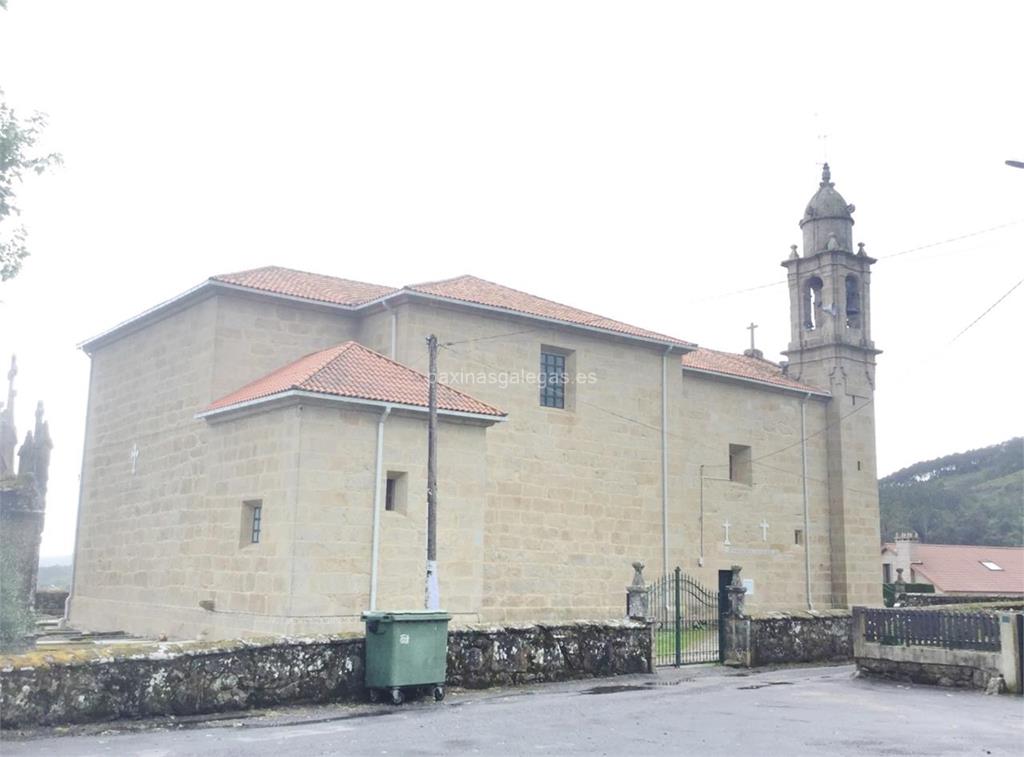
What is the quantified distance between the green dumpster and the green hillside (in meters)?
58.4

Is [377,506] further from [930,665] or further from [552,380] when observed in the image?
[930,665]

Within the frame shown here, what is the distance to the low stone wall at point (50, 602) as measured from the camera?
27875mm

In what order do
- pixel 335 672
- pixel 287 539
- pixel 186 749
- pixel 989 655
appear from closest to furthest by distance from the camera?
pixel 186 749 → pixel 335 672 → pixel 989 655 → pixel 287 539

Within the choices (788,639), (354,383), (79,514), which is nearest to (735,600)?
(788,639)

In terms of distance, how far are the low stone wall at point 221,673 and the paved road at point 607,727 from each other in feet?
0.94

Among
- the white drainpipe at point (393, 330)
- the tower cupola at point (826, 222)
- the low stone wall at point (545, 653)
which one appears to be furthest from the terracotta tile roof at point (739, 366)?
the low stone wall at point (545, 653)

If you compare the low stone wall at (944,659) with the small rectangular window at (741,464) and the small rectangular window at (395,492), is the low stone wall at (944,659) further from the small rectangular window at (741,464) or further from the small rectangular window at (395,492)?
the small rectangular window at (741,464)

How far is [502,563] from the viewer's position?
71.0ft

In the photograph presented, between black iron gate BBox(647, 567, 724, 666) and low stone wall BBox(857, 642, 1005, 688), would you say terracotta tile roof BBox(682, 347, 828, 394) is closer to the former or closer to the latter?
black iron gate BBox(647, 567, 724, 666)

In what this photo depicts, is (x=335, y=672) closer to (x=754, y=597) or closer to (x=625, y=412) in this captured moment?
(x=625, y=412)

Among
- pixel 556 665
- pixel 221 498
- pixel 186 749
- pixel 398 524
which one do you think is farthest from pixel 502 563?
pixel 186 749

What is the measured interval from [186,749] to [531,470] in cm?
1468

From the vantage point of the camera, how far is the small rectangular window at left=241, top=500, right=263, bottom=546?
1736cm

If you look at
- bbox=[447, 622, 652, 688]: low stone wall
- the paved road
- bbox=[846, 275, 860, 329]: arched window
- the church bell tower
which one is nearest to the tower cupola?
the church bell tower
